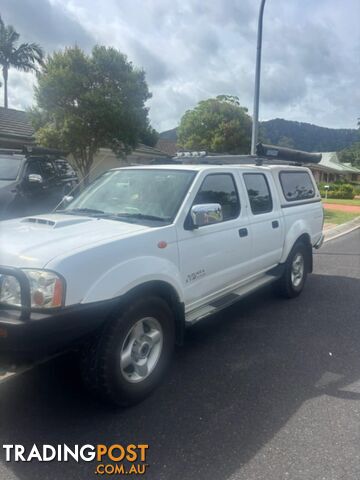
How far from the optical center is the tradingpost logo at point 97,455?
2508mm

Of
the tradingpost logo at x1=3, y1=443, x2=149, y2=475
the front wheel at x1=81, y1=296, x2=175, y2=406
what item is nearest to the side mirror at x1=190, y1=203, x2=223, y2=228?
the front wheel at x1=81, y1=296, x2=175, y2=406

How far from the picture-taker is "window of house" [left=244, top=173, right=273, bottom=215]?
4.80 m

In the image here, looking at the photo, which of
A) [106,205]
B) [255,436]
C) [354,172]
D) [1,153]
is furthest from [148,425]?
[354,172]

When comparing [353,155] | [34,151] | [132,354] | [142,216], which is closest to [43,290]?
[132,354]

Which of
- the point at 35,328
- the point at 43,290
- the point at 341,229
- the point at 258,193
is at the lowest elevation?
the point at 341,229

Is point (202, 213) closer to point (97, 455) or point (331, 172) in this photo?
point (97, 455)

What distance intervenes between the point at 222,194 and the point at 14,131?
→ 45.2ft

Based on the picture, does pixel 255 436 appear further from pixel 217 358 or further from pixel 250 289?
pixel 250 289

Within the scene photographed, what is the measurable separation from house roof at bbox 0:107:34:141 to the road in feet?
42.4

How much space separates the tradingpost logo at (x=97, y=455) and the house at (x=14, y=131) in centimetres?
1192

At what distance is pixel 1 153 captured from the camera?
28.8ft

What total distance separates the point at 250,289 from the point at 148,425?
7.26 ft

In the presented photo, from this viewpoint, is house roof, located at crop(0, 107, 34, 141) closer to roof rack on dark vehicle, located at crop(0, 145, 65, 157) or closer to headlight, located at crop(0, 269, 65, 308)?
roof rack on dark vehicle, located at crop(0, 145, 65, 157)

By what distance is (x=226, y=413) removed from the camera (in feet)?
9.93
